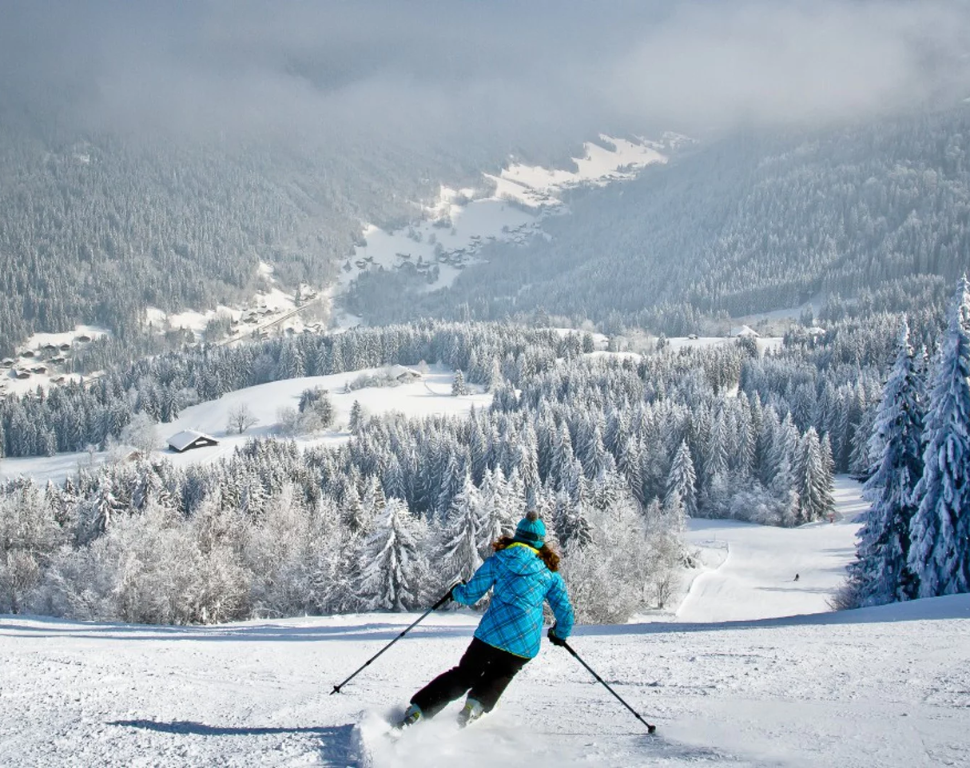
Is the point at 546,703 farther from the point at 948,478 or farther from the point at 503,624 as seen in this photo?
the point at 948,478

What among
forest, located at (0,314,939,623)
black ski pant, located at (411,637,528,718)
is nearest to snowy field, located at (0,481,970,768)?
black ski pant, located at (411,637,528,718)

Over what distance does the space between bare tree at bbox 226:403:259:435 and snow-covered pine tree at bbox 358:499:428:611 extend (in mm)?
89002

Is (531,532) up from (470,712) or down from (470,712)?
up

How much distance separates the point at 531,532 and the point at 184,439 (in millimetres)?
113409

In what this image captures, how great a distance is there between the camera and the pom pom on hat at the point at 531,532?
23.3 ft

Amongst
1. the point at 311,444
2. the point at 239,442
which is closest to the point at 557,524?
the point at 311,444

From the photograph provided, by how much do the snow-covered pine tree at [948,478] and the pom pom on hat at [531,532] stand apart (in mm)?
21763

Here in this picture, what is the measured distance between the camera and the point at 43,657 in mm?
11289

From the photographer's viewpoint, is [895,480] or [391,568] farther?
[391,568]

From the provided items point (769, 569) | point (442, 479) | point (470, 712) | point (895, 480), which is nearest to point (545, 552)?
point (470, 712)

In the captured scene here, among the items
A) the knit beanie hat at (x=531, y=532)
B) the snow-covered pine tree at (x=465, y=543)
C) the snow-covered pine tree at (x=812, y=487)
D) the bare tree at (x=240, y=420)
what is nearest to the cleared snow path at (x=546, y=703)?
the knit beanie hat at (x=531, y=532)

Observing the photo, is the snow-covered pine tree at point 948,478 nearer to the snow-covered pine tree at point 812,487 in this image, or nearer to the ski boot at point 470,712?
the ski boot at point 470,712

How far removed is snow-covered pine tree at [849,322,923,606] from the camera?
25.5 m

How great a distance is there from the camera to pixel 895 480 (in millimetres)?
26031
